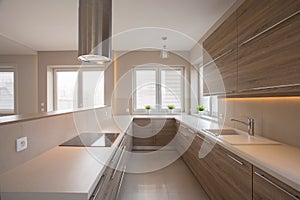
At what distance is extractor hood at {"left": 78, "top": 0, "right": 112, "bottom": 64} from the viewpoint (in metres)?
2.04

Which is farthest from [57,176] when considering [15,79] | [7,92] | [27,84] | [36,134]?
[7,92]

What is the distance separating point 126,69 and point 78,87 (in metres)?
1.42

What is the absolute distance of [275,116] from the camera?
7.14 ft

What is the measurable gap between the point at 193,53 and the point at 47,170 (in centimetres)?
477

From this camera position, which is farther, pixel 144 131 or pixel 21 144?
pixel 144 131

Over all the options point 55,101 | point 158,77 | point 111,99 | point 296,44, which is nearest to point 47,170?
point 296,44

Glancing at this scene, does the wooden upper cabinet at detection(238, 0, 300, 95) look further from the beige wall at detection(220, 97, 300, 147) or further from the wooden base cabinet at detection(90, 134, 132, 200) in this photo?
the wooden base cabinet at detection(90, 134, 132, 200)

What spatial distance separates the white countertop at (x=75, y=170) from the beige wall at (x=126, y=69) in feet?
12.9

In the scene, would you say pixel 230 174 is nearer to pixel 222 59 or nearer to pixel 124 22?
pixel 222 59

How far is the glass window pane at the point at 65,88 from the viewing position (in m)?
6.22

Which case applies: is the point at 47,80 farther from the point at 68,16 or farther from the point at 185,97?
the point at 185,97

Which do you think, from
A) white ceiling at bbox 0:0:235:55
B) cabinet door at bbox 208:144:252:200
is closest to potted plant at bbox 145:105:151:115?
white ceiling at bbox 0:0:235:55

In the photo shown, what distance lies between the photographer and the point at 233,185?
76.0 inches

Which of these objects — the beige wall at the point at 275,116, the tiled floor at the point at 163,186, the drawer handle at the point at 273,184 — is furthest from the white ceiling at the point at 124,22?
the tiled floor at the point at 163,186
